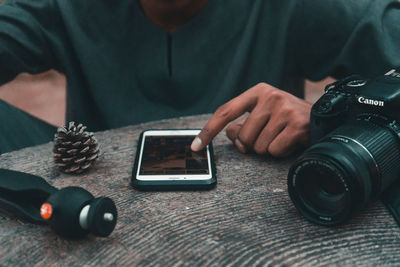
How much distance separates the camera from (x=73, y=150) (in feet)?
2.25

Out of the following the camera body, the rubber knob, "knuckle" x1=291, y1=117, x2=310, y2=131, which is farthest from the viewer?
"knuckle" x1=291, y1=117, x2=310, y2=131

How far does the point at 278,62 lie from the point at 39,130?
66 cm

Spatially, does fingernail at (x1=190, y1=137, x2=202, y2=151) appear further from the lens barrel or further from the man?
the man

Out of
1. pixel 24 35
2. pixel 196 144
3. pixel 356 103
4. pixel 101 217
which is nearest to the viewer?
pixel 101 217

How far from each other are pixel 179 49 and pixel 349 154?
672mm

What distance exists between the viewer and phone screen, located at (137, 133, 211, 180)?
67 centimetres

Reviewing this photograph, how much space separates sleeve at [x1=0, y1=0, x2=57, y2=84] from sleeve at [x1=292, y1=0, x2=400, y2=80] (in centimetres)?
67

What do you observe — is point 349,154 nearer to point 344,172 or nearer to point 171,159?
point 344,172

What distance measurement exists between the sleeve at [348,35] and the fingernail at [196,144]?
52 cm

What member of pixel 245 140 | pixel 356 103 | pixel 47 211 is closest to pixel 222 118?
pixel 245 140

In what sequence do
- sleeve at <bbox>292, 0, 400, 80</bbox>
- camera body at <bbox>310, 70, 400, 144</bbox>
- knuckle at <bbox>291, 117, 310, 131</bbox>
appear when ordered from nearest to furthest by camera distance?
camera body at <bbox>310, 70, 400, 144</bbox>
knuckle at <bbox>291, 117, 310, 131</bbox>
sleeve at <bbox>292, 0, 400, 80</bbox>

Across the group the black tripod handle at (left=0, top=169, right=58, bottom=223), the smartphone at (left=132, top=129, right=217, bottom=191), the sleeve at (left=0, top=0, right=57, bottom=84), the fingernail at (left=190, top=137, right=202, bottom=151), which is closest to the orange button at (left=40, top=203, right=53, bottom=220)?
the black tripod handle at (left=0, top=169, right=58, bottom=223)

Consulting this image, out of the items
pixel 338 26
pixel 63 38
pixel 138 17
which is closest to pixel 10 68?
pixel 63 38

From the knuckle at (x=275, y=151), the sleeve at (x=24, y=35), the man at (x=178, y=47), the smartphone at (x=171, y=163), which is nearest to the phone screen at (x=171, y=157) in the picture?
the smartphone at (x=171, y=163)
